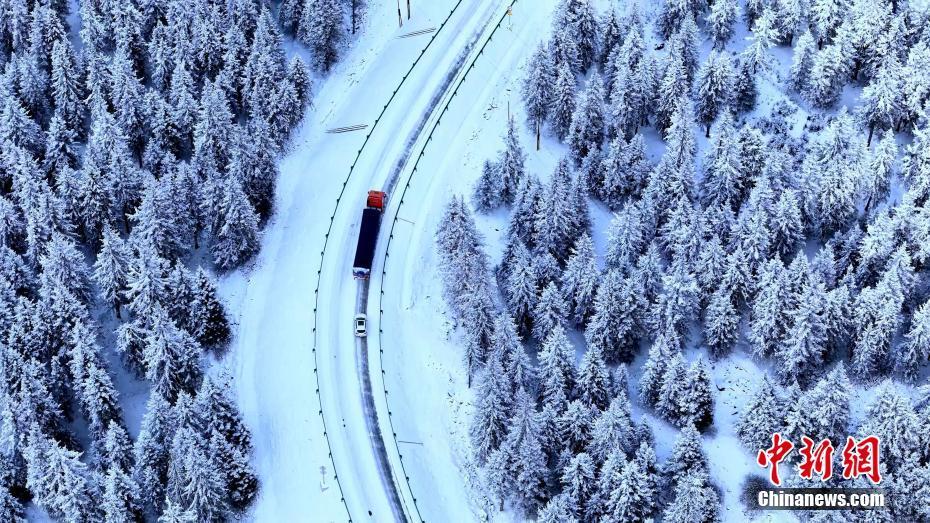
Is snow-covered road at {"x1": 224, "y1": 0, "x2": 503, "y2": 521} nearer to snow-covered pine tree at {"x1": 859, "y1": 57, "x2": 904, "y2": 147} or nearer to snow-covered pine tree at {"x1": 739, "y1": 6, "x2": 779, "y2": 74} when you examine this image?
snow-covered pine tree at {"x1": 739, "y1": 6, "x2": 779, "y2": 74}

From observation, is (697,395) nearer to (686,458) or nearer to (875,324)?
(686,458)

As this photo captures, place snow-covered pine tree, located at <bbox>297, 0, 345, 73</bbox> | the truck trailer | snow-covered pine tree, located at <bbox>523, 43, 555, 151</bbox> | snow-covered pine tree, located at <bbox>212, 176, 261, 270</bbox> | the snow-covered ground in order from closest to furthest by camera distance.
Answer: the snow-covered ground
snow-covered pine tree, located at <bbox>212, 176, 261, 270</bbox>
the truck trailer
snow-covered pine tree, located at <bbox>523, 43, 555, 151</bbox>
snow-covered pine tree, located at <bbox>297, 0, 345, 73</bbox>

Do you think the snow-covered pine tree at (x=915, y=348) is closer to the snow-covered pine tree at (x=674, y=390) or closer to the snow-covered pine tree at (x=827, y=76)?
the snow-covered pine tree at (x=674, y=390)

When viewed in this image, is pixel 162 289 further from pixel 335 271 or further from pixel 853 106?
pixel 853 106

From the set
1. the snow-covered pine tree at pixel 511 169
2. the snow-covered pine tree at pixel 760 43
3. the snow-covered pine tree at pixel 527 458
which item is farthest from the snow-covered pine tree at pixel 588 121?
the snow-covered pine tree at pixel 527 458

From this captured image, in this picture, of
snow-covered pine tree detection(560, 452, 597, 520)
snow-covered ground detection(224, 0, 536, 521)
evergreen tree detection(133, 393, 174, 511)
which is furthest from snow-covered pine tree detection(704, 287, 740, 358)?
evergreen tree detection(133, 393, 174, 511)

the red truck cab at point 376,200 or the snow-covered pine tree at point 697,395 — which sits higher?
the red truck cab at point 376,200
